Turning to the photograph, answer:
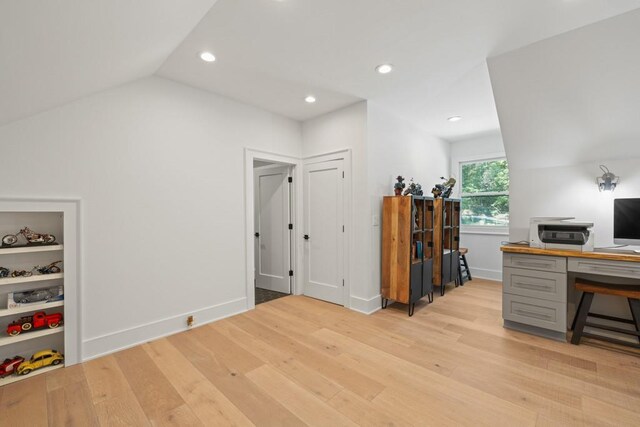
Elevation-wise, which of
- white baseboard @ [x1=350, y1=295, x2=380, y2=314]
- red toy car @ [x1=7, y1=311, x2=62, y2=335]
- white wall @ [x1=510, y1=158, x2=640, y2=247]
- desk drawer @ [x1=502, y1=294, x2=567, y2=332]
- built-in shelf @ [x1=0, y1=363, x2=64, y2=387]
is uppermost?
white wall @ [x1=510, y1=158, x2=640, y2=247]

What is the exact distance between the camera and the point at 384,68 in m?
2.71

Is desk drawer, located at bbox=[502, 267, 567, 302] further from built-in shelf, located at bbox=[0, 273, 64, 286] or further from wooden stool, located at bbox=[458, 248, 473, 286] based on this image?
built-in shelf, located at bbox=[0, 273, 64, 286]

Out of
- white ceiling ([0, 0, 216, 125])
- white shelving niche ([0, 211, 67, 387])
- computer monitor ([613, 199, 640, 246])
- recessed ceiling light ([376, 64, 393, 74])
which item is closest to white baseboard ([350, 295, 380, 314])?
computer monitor ([613, 199, 640, 246])

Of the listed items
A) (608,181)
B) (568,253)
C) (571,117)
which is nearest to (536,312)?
(568,253)

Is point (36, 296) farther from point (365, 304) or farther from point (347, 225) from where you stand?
point (365, 304)

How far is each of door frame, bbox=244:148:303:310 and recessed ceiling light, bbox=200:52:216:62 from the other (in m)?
1.16

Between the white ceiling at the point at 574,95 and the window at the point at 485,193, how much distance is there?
1802mm

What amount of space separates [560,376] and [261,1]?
3484 millimetres

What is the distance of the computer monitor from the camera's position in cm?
259

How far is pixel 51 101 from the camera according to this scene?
2.07 metres

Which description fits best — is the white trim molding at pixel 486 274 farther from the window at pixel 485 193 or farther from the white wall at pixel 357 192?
the white wall at pixel 357 192

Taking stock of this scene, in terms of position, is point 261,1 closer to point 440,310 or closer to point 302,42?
point 302,42

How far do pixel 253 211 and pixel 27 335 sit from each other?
2233 mm

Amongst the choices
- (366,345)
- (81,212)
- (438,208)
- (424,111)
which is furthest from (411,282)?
(81,212)
